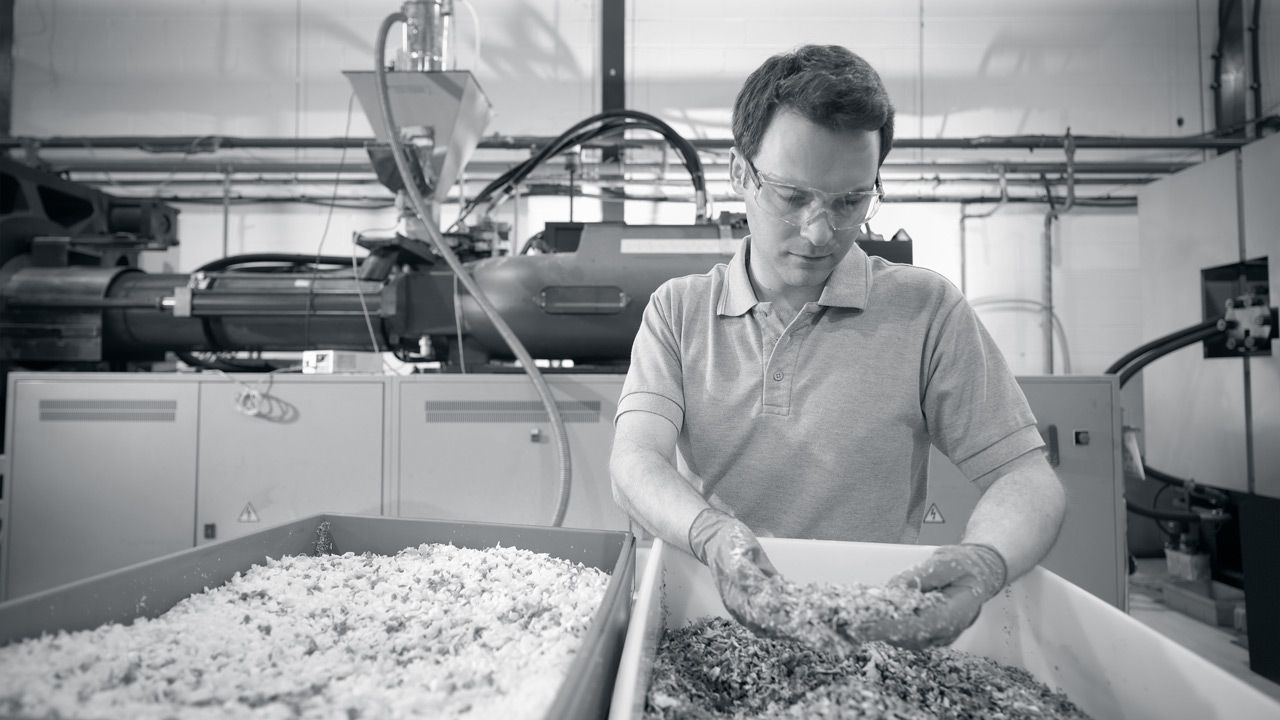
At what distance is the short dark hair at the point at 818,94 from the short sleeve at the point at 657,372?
Result: 250 millimetres

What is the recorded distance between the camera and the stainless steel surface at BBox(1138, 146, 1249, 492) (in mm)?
2232

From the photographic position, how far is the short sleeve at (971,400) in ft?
2.53

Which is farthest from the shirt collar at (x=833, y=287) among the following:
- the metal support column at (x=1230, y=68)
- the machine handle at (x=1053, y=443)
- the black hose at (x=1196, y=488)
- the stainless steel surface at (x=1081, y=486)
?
the metal support column at (x=1230, y=68)

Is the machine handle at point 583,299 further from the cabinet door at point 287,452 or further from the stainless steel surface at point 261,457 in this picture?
the cabinet door at point 287,452

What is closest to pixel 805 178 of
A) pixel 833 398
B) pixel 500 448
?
pixel 833 398

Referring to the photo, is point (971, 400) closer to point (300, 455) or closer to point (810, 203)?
point (810, 203)

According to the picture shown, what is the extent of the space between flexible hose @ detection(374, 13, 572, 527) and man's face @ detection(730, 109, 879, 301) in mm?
834

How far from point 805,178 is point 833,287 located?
17 centimetres

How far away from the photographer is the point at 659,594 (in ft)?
1.83

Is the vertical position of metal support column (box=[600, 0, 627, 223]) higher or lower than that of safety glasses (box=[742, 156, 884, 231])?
higher

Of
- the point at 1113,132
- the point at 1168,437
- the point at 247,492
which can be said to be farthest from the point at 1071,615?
the point at 1113,132

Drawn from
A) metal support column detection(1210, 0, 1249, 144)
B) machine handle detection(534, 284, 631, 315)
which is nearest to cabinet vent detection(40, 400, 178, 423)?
machine handle detection(534, 284, 631, 315)

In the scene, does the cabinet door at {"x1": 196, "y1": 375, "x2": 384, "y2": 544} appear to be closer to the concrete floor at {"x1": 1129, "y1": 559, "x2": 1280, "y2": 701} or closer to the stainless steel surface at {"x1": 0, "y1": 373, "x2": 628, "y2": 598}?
the stainless steel surface at {"x1": 0, "y1": 373, "x2": 628, "y2": 598}

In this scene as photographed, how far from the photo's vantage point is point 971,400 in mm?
800
